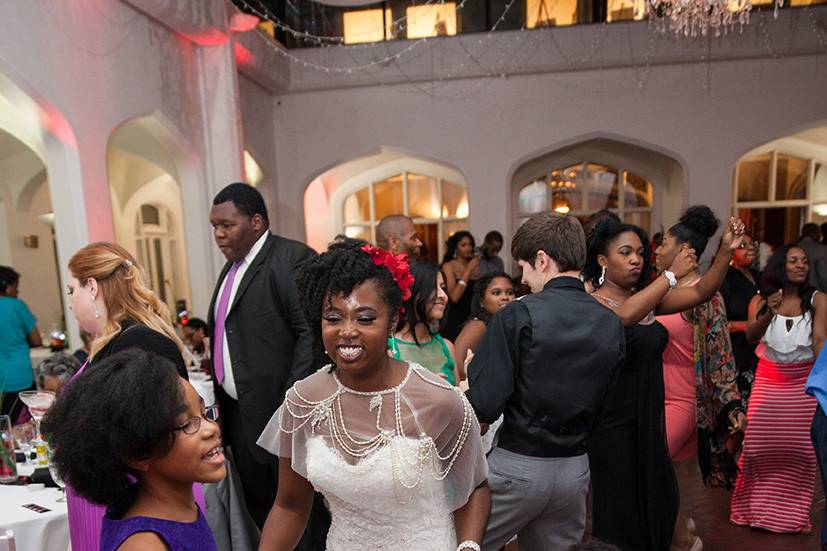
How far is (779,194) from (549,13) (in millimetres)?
5859

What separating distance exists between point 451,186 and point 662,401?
9.41 metres

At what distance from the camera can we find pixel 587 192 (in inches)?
445

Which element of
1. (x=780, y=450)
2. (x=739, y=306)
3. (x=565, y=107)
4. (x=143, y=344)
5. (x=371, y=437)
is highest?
(x=565, y=107)

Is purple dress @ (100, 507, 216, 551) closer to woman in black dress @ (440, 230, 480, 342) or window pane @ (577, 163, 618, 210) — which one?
woman in black dress @ (440, 230, 480, 342)

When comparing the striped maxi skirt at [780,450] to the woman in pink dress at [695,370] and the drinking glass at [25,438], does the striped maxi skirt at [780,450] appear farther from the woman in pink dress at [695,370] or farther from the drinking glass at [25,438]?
the drinking glass at [25,438]

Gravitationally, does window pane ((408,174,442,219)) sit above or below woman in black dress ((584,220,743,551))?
above

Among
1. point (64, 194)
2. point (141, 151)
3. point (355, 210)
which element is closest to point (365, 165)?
point (355, 210)

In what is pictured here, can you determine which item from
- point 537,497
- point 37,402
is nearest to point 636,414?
point 537,497

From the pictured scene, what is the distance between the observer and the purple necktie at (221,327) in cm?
294

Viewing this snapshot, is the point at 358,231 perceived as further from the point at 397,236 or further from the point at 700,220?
the point at 700,220

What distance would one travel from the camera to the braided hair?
5.17ft

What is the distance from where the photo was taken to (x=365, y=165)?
11703mm

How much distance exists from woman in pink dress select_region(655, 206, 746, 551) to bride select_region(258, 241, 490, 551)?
1.76 meters

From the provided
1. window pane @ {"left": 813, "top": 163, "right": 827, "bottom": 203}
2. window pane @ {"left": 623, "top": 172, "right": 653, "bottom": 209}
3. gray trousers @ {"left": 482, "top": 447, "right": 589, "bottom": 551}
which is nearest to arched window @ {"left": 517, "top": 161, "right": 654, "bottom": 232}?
window pane @ {"left": 623, "top": 172, "right": 653, "bottom": 209}
